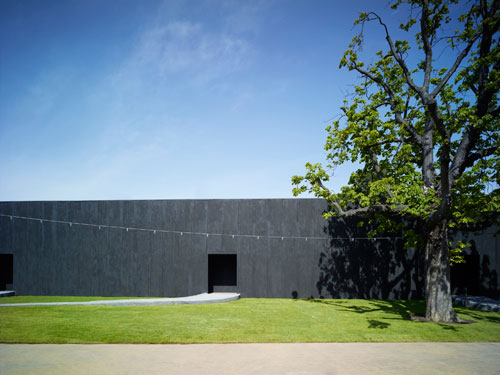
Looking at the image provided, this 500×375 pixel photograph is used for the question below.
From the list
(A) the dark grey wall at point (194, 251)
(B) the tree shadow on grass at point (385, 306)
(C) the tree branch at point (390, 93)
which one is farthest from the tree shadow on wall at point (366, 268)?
(C) the tree branch at point (390, 93)

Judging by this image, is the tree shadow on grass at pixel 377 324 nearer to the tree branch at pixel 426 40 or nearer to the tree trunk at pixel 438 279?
the tree trunk at pixel 438 279

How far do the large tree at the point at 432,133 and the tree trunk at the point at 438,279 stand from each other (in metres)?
0.02

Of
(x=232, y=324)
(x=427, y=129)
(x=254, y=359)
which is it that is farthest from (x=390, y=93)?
(x=254, y=359)

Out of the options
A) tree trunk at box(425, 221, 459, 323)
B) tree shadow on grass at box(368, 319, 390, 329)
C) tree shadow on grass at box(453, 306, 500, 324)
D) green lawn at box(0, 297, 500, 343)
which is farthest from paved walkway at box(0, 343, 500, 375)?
tree shadow on grass at box(453, 306, 500, 324)

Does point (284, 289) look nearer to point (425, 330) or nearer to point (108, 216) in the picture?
point (425, 330)

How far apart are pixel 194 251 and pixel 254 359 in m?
8.53

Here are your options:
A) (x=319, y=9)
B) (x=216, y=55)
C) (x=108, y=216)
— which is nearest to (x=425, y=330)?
(x=319, y=9)

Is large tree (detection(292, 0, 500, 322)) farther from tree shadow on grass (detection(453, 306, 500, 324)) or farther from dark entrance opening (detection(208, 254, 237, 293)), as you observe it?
dark entrance opening (detection(208, 254, 237, 293))

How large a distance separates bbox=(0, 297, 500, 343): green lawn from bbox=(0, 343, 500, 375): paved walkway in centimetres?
49

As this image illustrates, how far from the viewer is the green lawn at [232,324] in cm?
697

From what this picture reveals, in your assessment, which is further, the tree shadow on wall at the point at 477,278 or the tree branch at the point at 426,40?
the tree shadow on wall at the point at 477,278

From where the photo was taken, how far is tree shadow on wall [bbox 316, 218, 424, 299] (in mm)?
13227

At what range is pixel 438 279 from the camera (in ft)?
30.5

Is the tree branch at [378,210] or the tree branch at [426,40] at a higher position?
the tree branch at [426,40]
